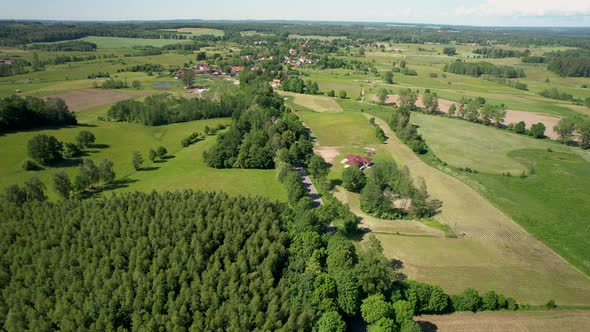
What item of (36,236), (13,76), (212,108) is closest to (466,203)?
(36,236)

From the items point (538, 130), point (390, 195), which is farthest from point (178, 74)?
point (538, 130)

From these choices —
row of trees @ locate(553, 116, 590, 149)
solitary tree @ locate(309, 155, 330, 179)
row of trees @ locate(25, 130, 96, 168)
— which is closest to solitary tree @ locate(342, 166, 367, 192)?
solitary tree @ locate(309, 155, 330, 179)

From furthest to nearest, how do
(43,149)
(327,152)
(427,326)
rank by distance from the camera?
(327,152) < (43,149) < (427,326)

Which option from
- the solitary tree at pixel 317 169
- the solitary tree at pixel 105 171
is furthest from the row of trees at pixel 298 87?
the solitary tree at pixel 105 171

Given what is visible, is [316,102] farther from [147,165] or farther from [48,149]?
[48,149]

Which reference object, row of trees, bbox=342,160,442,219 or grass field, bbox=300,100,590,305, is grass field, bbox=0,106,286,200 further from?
grass field, bbox=300,100,590,305

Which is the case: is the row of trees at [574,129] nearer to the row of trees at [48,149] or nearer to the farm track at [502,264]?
the farm track at [502,264]

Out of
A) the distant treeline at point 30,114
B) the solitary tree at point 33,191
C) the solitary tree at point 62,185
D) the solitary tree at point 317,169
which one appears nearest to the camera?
the solitary tree at point 33,191

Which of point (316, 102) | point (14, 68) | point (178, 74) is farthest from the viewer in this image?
point (178, 74)

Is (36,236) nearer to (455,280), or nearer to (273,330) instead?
(273,330)
